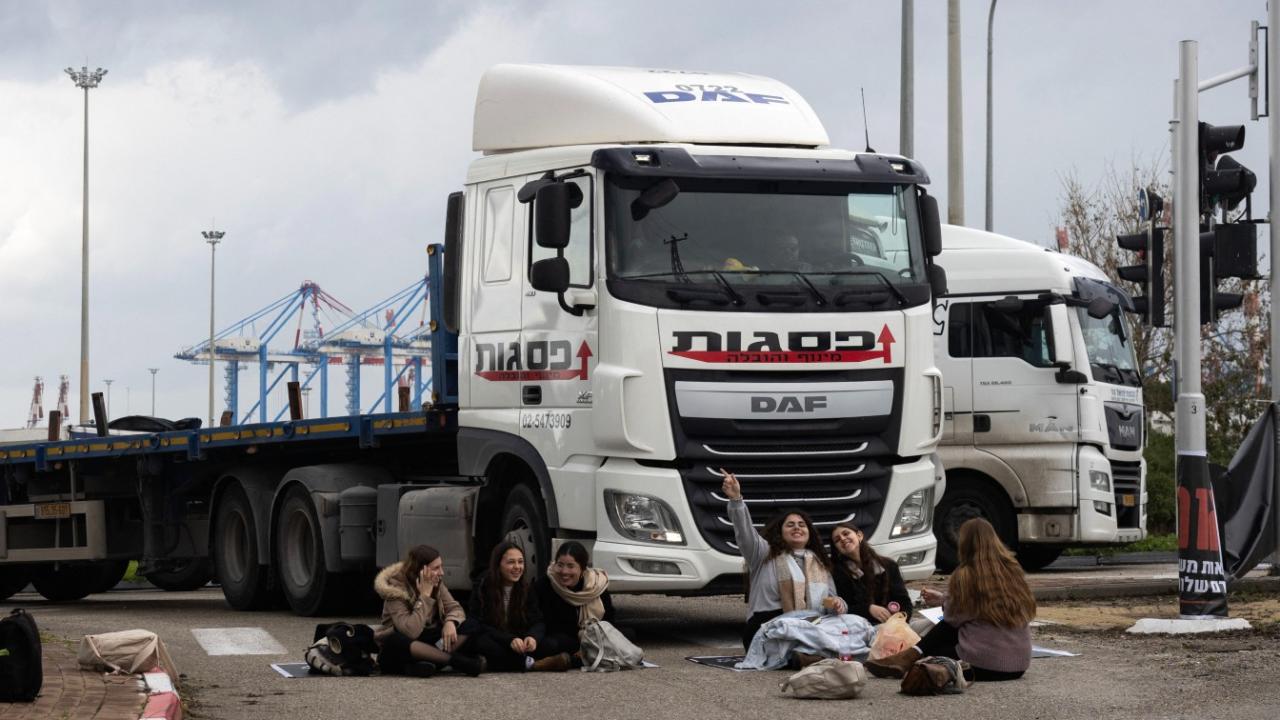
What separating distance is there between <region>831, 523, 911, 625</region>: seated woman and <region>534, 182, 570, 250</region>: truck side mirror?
8.59 feet

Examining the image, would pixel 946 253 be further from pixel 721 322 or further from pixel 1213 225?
pixel 721 322

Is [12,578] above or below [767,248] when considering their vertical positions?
below

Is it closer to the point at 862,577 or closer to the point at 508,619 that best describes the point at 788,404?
the point at 862,577

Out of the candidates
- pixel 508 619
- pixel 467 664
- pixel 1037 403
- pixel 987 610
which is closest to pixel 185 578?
pixel 1037 403

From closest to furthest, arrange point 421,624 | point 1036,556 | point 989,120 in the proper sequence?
point 421,624
point 1036,556
point 989,120

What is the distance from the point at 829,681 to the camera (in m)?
10.2

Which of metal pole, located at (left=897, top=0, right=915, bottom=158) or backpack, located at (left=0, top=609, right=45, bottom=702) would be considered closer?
backpack, located at (left=0, top=609, right=45, bottom=702)

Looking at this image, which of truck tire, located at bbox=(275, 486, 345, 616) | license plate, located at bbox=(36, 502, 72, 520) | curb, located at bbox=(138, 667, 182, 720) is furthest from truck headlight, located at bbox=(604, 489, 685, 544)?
license plate, located at bbox=(36, 502, 72, 520)

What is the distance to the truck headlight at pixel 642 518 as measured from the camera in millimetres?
12578

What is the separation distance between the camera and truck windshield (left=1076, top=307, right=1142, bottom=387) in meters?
19.2

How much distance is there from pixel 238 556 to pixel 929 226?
7887 millimetres

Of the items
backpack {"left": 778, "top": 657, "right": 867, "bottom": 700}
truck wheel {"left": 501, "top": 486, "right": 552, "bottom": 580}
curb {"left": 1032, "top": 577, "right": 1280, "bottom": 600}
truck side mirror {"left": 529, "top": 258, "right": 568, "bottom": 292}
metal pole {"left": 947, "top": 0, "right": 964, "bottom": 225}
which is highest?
metal pole {"left": 947, "top": 0, "right": 964, "bottom": 225}

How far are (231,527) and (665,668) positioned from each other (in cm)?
728

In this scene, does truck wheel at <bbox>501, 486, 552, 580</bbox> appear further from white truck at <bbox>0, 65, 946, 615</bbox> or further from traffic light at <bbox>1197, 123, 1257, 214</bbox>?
traffic light at <bbox>1197, 123, 1257, 214</bbox>
